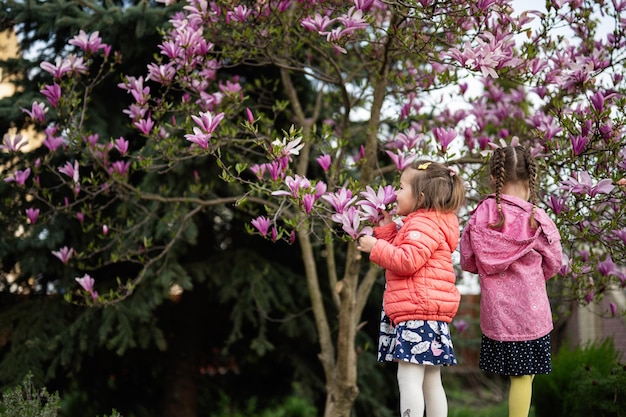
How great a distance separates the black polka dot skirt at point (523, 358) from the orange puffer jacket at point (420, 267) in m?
0.29

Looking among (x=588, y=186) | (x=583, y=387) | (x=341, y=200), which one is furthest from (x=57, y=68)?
(x=583, y=387)

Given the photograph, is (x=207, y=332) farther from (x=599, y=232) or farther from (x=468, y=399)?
(x=468, y=399)

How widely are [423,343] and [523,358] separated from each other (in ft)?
1.45

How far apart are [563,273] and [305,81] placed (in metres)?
2.76

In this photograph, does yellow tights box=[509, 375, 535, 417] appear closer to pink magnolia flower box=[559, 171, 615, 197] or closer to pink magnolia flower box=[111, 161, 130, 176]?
pink magnolia flower box=[559, 171, 615, 197]

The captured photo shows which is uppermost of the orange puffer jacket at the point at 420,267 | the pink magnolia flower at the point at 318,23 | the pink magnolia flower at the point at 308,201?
the pink magnolia flower at the point at 318,23

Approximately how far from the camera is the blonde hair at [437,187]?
2840 millimetres

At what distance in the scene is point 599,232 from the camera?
3.29 meters

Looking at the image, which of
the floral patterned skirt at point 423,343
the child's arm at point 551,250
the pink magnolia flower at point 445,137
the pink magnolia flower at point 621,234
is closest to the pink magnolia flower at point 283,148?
the pink magnolia flower at point 445,137

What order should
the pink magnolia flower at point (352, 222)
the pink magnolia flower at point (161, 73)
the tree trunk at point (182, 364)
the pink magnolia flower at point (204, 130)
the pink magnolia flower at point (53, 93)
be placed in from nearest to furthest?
the pink magnolia flower at point (352, 222), the pink magnolia flower at point (204, 130), the pink magnolia flower at point (161, 73), the pink magnolia flower at point (53, 93), the tree trunk at point (182, 364)

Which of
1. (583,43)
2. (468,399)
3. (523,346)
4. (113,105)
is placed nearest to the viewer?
(523,346)

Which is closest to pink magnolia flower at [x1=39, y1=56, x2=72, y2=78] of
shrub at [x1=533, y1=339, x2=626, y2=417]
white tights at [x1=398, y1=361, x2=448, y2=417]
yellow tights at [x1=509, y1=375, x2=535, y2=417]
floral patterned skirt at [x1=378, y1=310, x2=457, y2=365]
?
floral patterned skirt at [x1=378, y1=310, x2=457, y2=365]

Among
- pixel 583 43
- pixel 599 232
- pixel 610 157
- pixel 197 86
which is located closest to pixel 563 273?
pixel 599 232

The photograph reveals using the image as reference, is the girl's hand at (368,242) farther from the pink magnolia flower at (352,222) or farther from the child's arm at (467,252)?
the child's arm at (467,252)
